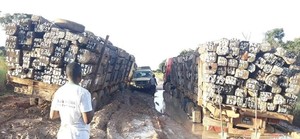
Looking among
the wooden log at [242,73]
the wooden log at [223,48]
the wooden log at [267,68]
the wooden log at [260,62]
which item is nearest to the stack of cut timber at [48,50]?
the wooden log at [223,48]

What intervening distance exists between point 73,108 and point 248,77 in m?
6.92

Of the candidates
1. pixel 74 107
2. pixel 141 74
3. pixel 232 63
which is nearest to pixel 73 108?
pixel 74 107

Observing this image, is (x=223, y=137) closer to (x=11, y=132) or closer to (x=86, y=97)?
(x=11, y=132)

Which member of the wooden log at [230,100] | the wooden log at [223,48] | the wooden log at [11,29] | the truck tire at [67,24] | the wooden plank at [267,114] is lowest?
the wooden plank at [267,114]

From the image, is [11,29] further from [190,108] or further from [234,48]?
[190,108]

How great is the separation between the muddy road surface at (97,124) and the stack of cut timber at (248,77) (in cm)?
200

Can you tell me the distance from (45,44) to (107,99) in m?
5.96

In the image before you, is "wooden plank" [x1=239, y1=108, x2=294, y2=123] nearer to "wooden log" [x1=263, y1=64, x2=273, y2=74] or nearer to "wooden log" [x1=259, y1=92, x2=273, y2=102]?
"wooden log" [x1=259, y1=92, x2=273, y2=102]

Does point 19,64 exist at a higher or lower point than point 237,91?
higher

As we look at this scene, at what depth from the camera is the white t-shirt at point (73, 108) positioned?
3926 millimetres

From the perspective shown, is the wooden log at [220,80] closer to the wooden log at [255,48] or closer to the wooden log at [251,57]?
the wooden log at [251,57]

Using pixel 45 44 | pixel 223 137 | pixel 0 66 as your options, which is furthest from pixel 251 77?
pixel 0 66

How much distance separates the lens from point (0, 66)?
15406 mm

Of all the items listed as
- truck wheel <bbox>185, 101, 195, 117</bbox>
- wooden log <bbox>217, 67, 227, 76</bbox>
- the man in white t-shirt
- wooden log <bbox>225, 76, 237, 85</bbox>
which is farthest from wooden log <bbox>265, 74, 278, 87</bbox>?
the man in white t-shirt
